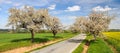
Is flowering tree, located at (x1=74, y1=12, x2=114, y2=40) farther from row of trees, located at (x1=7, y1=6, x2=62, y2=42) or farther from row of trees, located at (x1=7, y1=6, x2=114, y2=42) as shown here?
row of trees, located at (x1=7, y1=6, x2=62, y2=42)

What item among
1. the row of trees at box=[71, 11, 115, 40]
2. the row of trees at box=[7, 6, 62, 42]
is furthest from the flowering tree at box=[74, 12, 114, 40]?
the row of trees at box=[7, 6, 62, 42]

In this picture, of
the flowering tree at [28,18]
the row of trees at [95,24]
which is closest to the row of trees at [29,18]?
the flowering tree at [28,18]

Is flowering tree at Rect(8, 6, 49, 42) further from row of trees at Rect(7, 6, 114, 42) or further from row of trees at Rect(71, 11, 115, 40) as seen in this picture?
row of trees at Rect(71, 11, 115, 40)

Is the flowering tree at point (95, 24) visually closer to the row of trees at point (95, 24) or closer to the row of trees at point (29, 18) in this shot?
the row of trees at point (95, 24)

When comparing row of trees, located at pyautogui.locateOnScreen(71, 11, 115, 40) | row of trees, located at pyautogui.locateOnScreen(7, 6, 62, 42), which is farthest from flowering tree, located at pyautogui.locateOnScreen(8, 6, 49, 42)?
row of trees, located at pyautogui.locateOnScreen(71, 11, 115, 40)

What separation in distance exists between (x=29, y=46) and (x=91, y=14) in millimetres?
23275

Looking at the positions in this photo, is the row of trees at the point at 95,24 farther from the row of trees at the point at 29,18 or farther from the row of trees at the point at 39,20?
the row of trees at the point at 29,18

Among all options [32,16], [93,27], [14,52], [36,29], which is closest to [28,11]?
[32,16]

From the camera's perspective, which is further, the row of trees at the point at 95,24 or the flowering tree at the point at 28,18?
the row of trees at the point at 95,24

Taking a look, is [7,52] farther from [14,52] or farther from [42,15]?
[42,15]

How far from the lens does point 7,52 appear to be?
111 feet

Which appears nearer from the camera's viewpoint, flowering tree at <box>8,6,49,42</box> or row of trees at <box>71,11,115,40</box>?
flowering tree at <box>8,6,49,42</box>

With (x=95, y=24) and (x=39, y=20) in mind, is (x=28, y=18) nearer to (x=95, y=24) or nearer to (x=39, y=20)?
(x=39, y=20)

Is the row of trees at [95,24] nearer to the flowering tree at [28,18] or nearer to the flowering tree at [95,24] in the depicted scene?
the flowering tree at [95,24]
